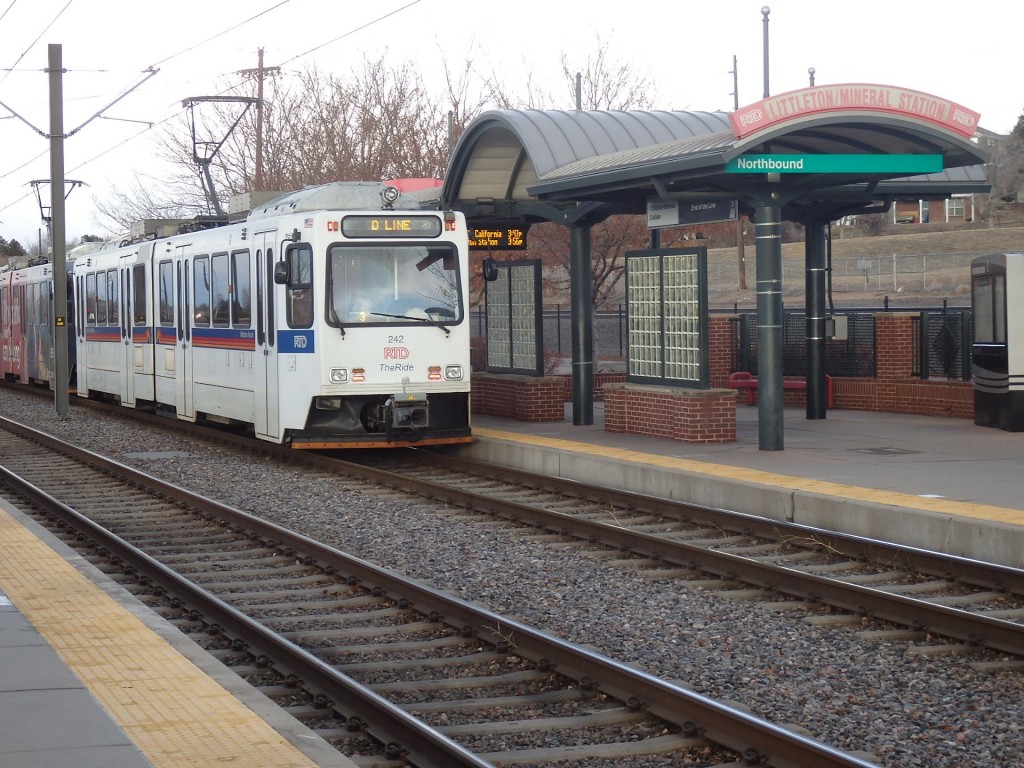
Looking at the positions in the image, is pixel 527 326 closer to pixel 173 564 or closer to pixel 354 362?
pixel 354 362

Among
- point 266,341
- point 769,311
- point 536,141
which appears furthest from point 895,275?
point 266,341

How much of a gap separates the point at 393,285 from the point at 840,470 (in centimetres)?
590

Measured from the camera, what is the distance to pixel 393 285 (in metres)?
16.7

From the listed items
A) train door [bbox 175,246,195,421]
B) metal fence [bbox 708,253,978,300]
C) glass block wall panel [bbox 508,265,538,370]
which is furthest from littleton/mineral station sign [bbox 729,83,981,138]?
metal fence [bbox 708,253,978,300]

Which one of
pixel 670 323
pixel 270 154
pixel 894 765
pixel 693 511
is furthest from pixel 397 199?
pixel 270 154

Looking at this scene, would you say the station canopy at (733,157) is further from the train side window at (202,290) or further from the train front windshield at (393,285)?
the train side window at (202,290)

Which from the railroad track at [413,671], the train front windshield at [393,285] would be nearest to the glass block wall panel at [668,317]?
the train front windshield at [393,285]

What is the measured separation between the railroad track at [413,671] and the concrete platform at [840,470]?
13.9 feet

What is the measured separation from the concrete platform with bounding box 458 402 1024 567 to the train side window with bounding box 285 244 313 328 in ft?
9.78

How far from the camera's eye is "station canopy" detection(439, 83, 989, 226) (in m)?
14.1

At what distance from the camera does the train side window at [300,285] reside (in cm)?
1628

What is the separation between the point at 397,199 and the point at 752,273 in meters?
55.3

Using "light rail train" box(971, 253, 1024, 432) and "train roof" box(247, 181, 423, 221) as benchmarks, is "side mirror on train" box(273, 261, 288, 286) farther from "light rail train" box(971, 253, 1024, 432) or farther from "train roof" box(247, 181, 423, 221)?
"light rail train" box(971, 253, 1024, 432)

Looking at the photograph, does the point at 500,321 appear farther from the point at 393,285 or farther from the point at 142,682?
the point at 142,682
